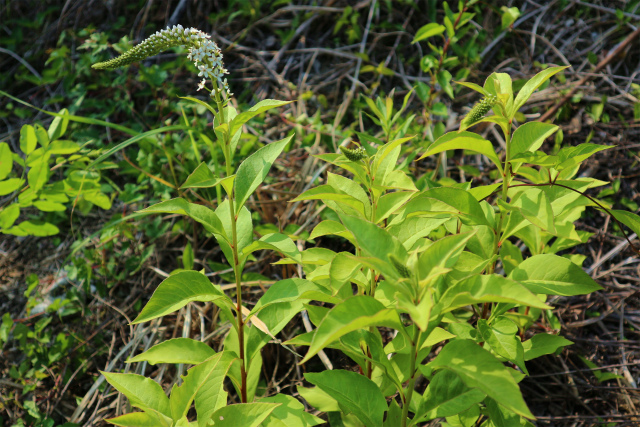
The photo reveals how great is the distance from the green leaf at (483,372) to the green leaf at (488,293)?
0.35 ft

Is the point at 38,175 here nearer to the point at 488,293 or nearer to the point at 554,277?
the point at 488,293

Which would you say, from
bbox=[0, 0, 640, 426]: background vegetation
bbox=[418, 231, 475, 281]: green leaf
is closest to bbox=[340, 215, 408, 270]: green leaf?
bbox=[418, 231, 475, 281]: green leaf

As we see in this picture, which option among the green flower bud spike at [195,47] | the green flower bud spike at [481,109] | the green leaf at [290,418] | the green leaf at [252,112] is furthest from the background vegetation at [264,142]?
the green flower bud spike at [195,47]

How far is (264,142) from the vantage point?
2.85 meters

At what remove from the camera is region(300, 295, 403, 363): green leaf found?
924 mm

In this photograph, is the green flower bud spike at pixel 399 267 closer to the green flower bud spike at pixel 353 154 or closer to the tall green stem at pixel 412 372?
the tall green stem at pixel 412 372

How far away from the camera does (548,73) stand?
1.32 meters

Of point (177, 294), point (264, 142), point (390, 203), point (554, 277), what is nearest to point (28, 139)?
point (264, 142)

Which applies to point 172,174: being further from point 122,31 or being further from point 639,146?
point 639,146

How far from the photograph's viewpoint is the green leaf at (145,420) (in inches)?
46.1

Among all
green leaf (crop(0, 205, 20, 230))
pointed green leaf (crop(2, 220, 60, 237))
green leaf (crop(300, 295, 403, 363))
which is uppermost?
green leaf (crop(300, 295, 403, 363))

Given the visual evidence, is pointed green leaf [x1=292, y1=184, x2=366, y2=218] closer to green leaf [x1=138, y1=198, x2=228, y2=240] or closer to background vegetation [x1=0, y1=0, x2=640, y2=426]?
green leaf [x1=138, y1=198, x2=228, y2=240]

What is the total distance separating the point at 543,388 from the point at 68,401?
2.14 m

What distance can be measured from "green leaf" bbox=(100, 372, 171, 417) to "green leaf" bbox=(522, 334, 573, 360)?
1.13m
